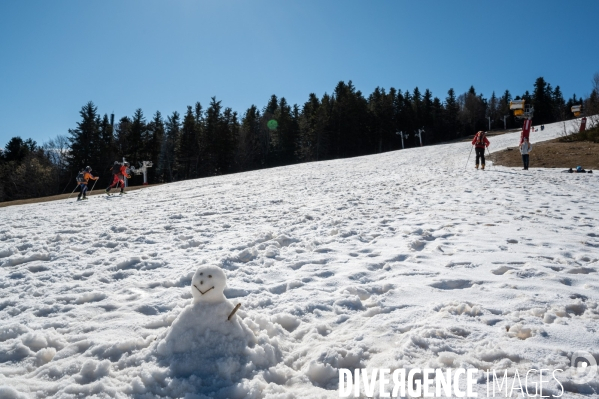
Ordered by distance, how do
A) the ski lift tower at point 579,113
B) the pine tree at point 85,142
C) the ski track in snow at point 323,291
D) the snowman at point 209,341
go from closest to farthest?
the snowman at point 209,341 < the ski track in snow at point 323,291 < the ski lift tower at point 579,113 < the pine tree at point 85,142

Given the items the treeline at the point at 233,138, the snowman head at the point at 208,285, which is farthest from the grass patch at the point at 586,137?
the snowman head at the point at 208,285

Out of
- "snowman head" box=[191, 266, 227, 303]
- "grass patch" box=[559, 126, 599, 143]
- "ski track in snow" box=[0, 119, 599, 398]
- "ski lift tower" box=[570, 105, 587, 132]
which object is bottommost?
A: "ski track in snow" box=[0, 119, 599, 398]

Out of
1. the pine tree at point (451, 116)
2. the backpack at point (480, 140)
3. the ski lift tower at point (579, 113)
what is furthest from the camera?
the pine tree at point (451, 116)

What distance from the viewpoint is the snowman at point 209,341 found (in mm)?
2557

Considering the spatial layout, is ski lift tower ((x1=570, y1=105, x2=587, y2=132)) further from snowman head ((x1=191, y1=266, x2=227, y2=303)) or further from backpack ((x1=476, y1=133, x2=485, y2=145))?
snowman head ((x1=191, y1=266, x2=227, y2=303))

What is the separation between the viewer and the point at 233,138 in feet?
192

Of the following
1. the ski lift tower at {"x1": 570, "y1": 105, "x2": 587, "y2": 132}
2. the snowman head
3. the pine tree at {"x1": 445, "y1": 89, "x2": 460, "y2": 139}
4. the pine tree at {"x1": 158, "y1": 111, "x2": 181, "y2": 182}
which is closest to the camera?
the snowman head

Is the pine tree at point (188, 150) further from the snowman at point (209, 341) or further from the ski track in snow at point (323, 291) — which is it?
the snowman at point (209, 341)

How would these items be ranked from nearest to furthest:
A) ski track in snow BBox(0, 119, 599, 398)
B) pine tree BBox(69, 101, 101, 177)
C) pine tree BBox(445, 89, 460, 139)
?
ski track in snow BBox(0, 119, 599, 398)
pine tree BBox(69, 101, 101, 177)
pine tree BBox(445, 89, 460, 139)

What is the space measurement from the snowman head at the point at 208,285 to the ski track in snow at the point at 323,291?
0.61 m

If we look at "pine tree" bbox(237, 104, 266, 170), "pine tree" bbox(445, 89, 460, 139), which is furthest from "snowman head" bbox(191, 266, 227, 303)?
"pine tree" bbox(445, 89, 460, 139)

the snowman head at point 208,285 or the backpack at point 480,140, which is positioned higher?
the backpack at point 480,140

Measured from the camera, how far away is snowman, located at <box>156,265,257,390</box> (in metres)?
2.56

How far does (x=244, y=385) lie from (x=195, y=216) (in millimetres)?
7725
